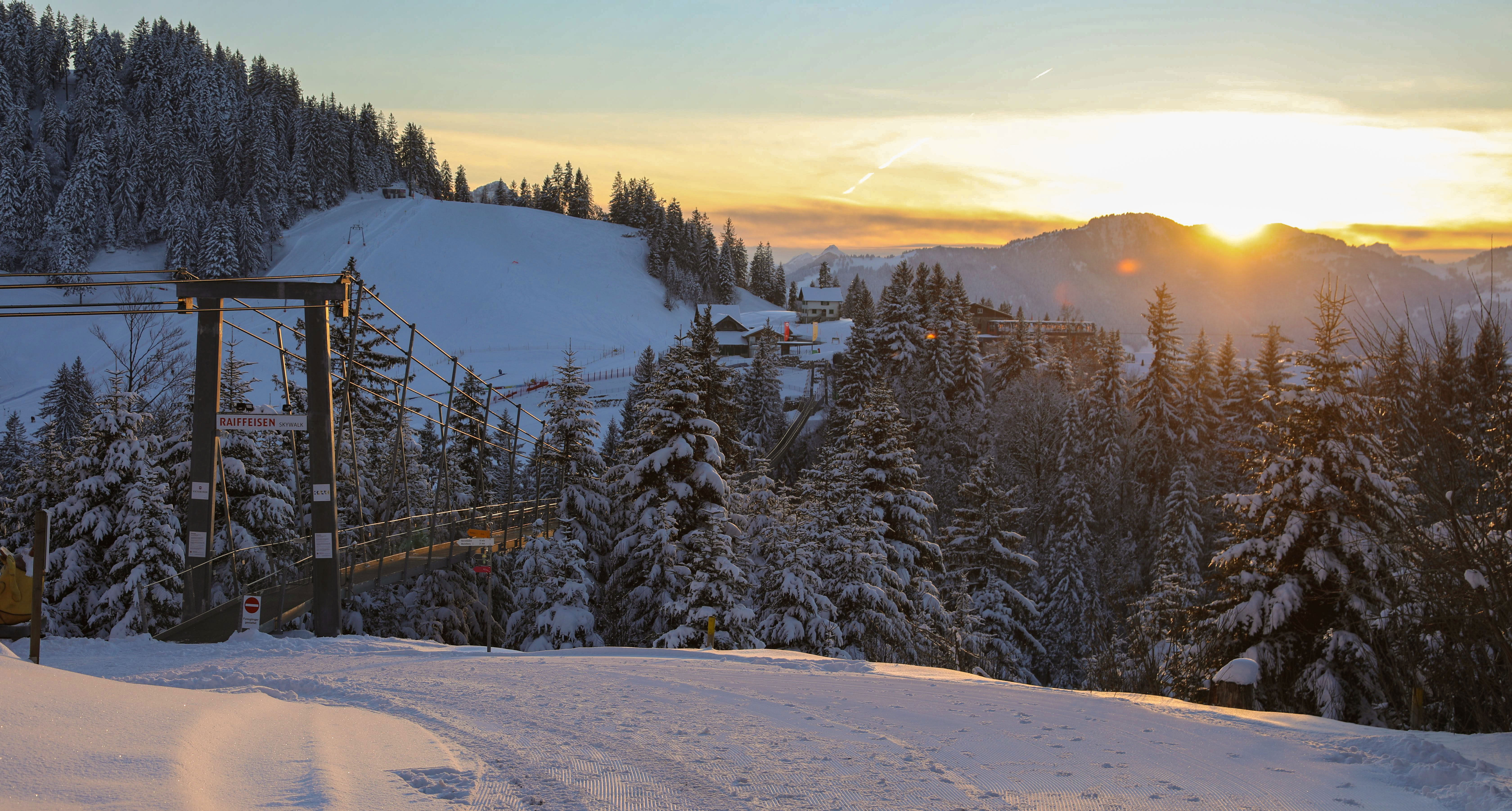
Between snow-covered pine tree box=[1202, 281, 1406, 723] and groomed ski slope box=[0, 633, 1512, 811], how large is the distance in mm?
8871

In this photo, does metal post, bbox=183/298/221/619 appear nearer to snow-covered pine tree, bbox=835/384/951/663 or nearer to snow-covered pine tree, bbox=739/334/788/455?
snow-covered pine tree, bbox=835/384/951/663

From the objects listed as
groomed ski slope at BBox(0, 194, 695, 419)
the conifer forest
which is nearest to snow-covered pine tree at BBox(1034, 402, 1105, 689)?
the conifer forest

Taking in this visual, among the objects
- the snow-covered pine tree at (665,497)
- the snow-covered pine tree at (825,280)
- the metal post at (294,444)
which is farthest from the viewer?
the snow-covered pine tree at (825,280)

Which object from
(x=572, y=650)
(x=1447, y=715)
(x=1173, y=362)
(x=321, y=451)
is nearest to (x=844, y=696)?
(x=572, y=650)

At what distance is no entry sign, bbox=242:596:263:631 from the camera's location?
1536cm

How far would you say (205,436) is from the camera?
17.7 meters

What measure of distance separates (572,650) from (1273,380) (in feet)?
145

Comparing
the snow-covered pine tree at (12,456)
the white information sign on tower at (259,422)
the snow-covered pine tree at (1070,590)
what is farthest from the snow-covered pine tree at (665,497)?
Result: the snow-covered pine tree at (12,456)

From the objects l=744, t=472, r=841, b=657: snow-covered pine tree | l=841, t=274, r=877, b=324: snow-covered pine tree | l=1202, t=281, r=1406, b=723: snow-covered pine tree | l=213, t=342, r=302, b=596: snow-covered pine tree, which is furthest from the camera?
l=841, t=274, r=877, b=324: snow-covered pine tree

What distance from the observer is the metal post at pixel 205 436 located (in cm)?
1741

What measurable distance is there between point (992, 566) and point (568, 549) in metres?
19.3

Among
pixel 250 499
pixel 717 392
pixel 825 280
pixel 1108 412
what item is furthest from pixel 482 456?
pixel 825 280

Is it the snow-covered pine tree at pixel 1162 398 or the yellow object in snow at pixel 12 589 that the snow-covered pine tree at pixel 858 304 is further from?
the yellow object in snow at pixel 12 589

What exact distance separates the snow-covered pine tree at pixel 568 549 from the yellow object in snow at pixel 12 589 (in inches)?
479
